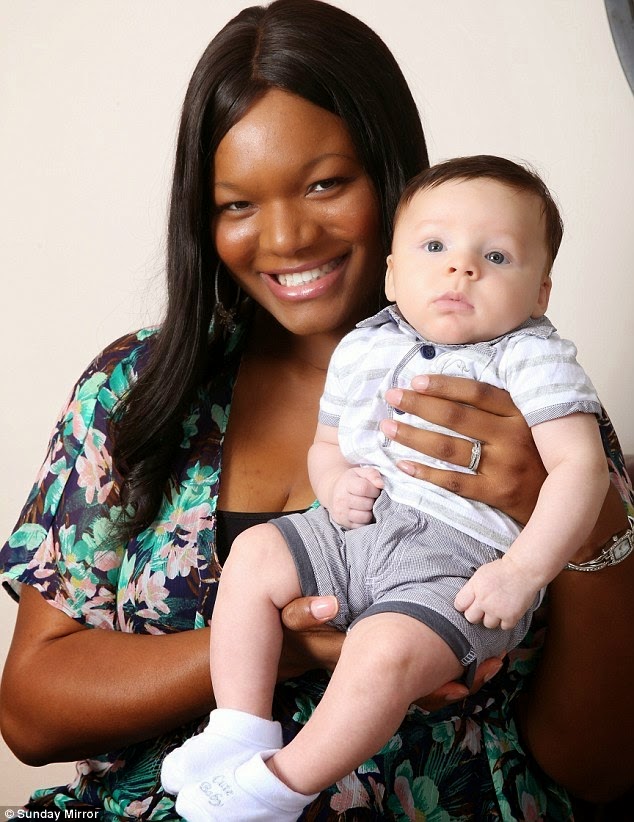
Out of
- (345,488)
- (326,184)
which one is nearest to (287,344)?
(326,184)

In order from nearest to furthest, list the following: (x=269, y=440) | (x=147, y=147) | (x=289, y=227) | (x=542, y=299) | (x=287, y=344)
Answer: (x=542, y=299) → (x=289, y=227) → (x=269, y=440) → (x=287, y=344) → (x=147, y=147)

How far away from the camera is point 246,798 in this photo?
1.13 meters

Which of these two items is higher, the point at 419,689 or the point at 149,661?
the point at 419,689

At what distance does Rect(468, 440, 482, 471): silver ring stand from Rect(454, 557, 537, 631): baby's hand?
16 centimetres

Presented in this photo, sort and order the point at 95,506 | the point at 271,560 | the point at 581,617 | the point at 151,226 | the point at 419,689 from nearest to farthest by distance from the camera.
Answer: the point at 419,689
the point at 271,560
the point at 581,617
the point at 95,506
the point at 151,226

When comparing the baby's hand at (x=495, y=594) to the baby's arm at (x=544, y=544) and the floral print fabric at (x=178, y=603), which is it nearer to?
the baby's arm at (x=544, y=544)

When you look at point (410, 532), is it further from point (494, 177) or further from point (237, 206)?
point (237, 206)

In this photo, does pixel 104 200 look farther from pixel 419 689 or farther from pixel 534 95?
pixel 419 689

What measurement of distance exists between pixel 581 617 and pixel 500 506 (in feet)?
1.21

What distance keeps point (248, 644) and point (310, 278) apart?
61 centimetres

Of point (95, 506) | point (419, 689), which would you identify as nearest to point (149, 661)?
point (95, 506)

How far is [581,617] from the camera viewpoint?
1.55 meters

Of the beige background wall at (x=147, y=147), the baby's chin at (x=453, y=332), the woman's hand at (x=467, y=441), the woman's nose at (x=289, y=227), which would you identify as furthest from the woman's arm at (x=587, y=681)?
the beige background wall at (x=147, y=147)

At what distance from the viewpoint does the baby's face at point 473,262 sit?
49.6 inches
